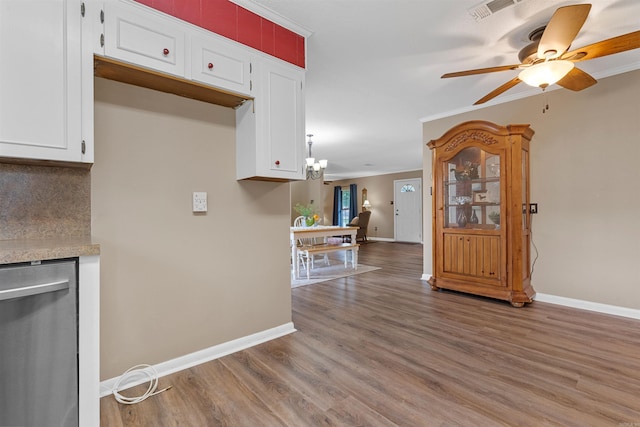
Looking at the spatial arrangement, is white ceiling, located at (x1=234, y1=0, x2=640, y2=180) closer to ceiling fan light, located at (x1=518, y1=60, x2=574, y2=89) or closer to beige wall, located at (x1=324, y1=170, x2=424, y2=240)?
ceiling fan light, located at (x1=518, y1=60, x2=574, y2=89)

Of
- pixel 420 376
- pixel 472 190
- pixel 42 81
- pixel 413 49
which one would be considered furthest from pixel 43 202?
pixel 472 190

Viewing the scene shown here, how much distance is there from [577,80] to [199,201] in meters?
2.89

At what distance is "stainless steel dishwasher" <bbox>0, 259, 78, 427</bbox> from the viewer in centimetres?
103

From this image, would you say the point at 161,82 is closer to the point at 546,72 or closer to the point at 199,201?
the point at 199,201

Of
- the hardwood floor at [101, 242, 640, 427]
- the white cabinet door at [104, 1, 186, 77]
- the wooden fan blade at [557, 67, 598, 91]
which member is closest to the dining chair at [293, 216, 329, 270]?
the hardwood floor at [101, 242, 640, 427]

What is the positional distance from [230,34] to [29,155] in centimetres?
125

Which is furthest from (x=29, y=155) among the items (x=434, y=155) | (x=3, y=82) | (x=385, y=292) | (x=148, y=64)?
(x=434, y=155)

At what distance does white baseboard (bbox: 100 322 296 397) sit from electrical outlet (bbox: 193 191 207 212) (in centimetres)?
93

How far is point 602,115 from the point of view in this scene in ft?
9.80

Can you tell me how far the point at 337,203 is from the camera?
11.9 meters

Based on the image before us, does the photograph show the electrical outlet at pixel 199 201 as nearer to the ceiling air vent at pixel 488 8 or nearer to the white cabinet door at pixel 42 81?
the white cabinet door at pixel 42 81

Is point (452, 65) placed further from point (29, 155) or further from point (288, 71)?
point (29, 155)

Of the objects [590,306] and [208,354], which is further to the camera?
[590,306]

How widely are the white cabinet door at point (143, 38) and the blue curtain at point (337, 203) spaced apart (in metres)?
10.2
